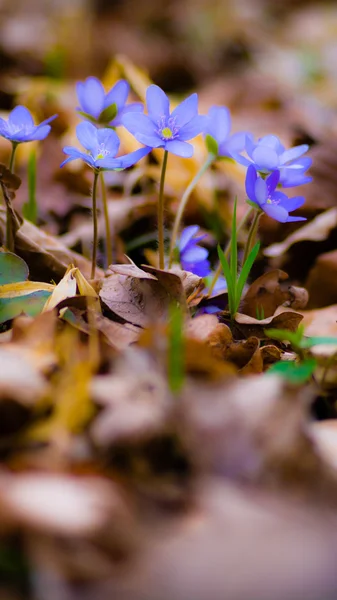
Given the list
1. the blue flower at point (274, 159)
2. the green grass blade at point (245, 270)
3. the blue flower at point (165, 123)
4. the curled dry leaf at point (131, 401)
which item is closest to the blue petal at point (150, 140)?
the blue flower at point (165, 123)

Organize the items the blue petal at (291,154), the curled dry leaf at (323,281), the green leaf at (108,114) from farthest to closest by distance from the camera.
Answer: the curled dry leaf at (323,281) < the green leaf at (108,114) < the blue petal at (291,154)

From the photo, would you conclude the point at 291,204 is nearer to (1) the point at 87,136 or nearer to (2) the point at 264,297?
(2) the point at 264,297

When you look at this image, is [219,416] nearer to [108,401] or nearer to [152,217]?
[108,401]

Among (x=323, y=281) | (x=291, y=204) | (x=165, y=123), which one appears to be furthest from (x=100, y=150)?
(x=323, y=281)

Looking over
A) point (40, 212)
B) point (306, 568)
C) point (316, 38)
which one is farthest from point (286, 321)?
point (316, 38)

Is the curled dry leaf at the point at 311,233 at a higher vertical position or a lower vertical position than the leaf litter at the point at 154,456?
higher

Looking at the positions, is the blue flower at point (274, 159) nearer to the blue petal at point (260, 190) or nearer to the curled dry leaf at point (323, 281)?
the blue petal at point (260, 190)
